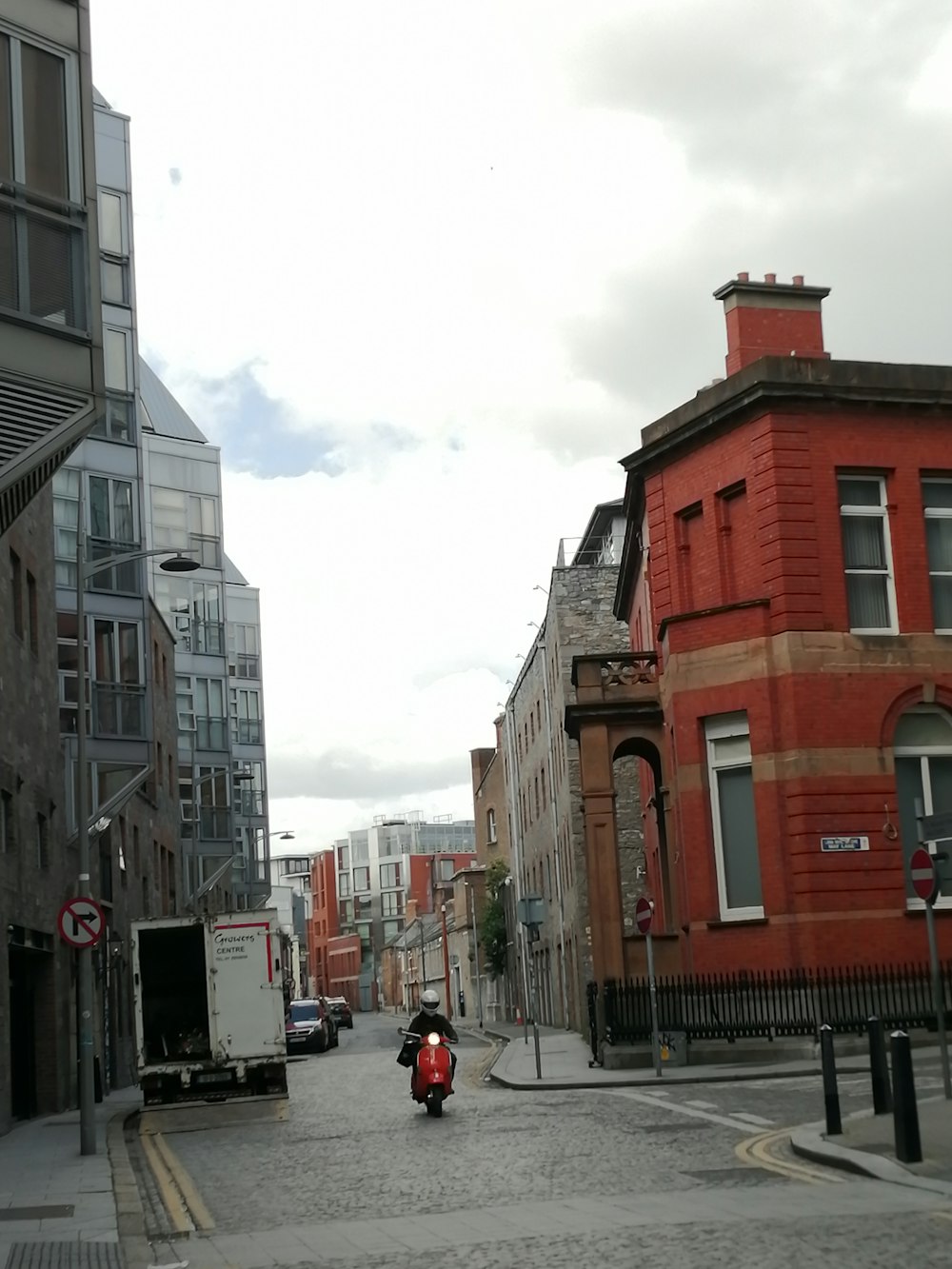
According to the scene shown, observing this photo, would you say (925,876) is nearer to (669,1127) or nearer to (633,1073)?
(669,1127)

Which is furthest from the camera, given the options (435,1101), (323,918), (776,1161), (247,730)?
(323,918)

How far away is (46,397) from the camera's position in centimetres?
1398

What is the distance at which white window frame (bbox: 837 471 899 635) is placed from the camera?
28.4 meters

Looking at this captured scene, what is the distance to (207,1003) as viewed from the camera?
88.9 ft

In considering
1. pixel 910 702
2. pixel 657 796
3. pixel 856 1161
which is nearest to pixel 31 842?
pixel 910 702

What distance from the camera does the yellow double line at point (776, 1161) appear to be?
494 inches

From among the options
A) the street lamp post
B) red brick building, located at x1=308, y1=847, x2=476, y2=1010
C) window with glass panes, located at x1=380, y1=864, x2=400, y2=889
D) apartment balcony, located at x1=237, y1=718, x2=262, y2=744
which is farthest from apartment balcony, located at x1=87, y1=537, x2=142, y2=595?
window with glass panes, located at x1=380, y1=864, x2=400, y2=889

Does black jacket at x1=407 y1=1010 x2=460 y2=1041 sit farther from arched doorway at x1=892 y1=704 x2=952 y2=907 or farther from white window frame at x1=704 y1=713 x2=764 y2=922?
arched doorway at x1=892 y1=704 x2=952 y2=907

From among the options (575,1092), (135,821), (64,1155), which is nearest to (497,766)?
(135,821)

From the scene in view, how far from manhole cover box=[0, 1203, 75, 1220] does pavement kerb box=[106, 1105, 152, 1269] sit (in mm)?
412

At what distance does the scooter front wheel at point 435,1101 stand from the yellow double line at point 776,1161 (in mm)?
5796

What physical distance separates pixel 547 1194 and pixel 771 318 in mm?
23526

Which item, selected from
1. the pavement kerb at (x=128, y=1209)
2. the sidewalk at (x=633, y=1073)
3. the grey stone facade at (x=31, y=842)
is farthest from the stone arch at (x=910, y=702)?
the grey stone facade at (x=31, y=842)

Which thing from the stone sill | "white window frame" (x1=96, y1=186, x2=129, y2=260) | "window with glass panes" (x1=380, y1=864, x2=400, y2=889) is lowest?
the stone sill
